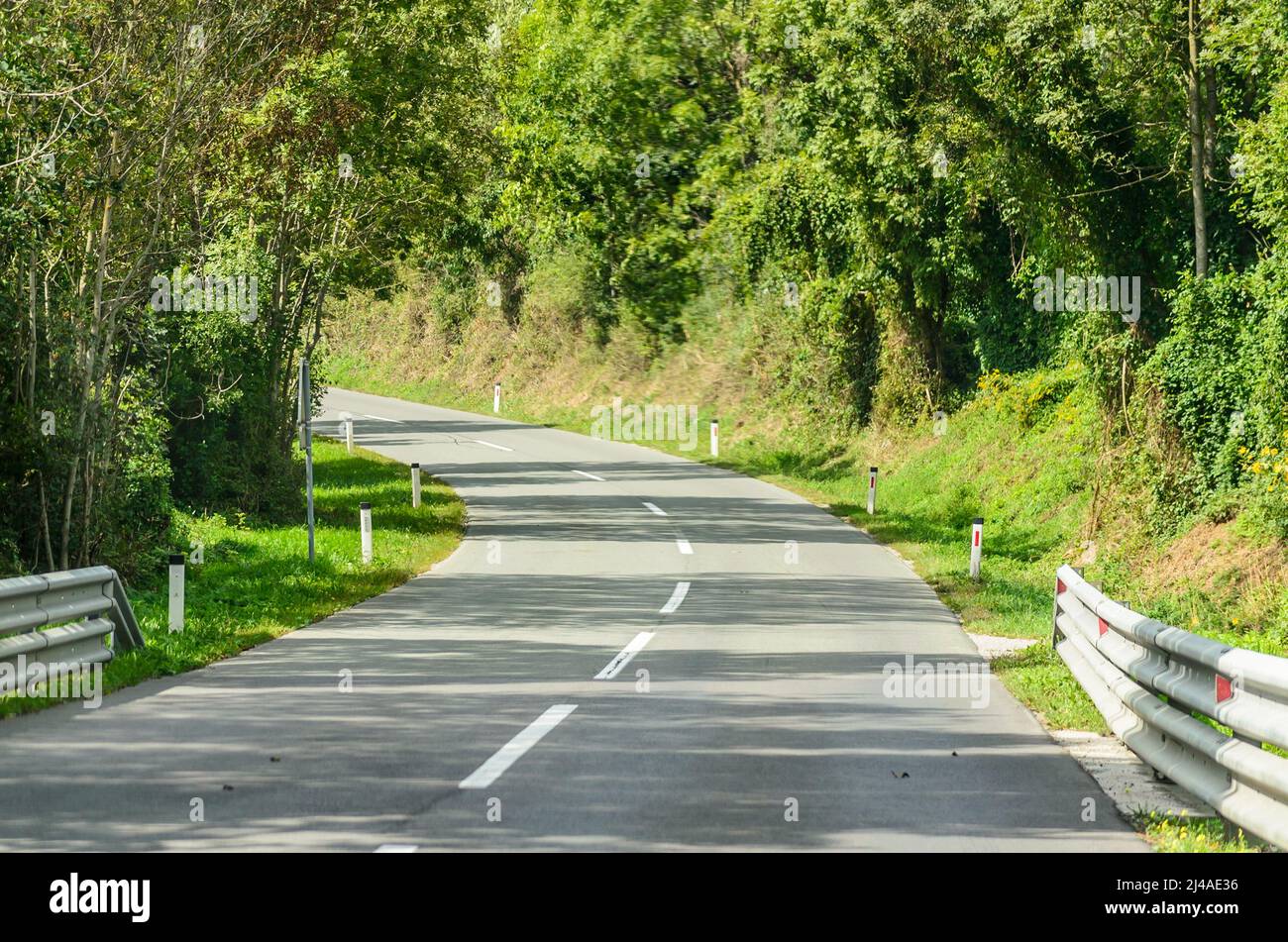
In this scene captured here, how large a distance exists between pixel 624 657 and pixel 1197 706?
6921 mm

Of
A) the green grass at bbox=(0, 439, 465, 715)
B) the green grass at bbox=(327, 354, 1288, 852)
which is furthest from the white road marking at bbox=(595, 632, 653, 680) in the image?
the green grass at bbox=(0, 439, 465, 715)

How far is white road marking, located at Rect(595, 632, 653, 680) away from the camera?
12789 mm

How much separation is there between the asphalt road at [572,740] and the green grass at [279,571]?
417mm

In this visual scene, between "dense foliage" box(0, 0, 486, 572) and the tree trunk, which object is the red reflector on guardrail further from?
the tree trunk

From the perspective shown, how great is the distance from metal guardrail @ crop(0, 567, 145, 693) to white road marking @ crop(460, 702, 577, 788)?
368cm

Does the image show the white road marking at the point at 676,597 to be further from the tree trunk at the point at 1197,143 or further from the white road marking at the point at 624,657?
the tree trunk at the point at 1197,143

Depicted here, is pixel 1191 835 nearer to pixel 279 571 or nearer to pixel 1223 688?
pixel 1223 688

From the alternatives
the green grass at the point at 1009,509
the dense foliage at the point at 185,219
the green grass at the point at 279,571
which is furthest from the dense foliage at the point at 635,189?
the green grass at the point at 1009,509

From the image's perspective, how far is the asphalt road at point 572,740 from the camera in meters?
7.27

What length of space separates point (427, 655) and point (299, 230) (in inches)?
608

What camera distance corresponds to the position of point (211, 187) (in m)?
24.7

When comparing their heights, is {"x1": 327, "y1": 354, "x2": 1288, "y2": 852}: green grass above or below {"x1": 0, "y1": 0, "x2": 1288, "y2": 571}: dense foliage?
below
